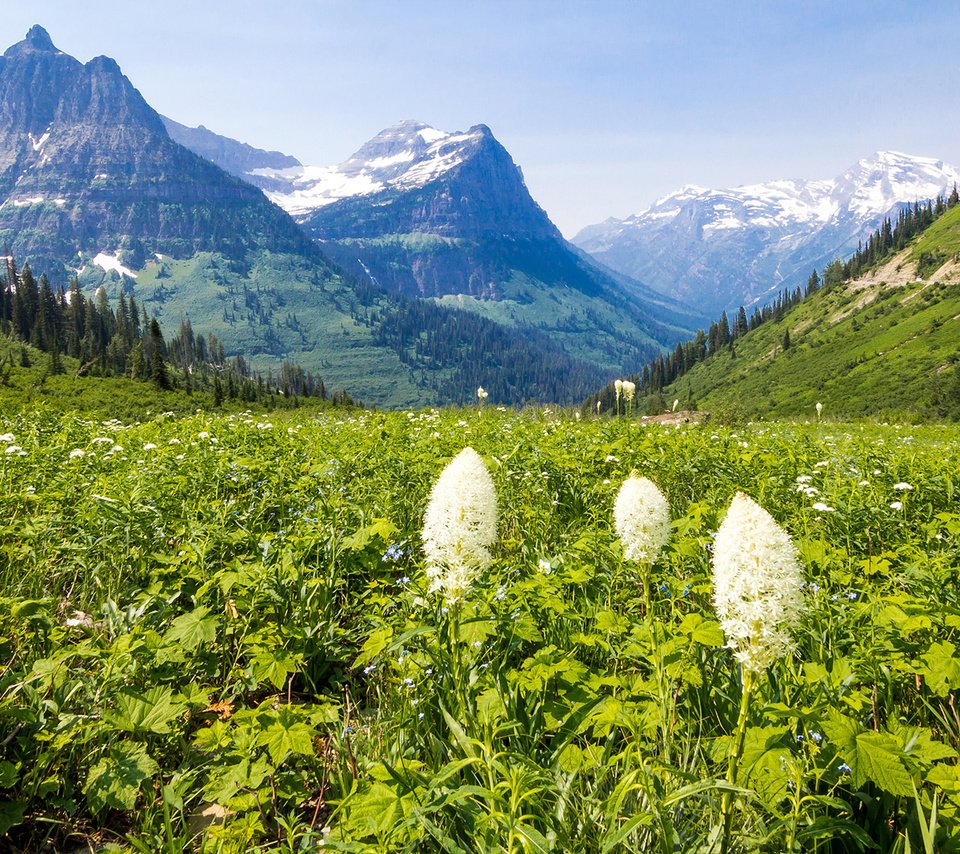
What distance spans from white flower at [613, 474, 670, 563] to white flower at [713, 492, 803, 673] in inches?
45.2

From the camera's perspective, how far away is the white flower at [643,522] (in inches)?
160

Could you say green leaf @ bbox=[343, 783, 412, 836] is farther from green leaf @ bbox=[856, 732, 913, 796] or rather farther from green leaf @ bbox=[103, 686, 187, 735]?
green leaf @ bbox=[856, 732, 913, 796]

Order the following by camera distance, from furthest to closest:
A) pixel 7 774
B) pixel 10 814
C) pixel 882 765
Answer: pixel 10 814 < pixel 7 774 < pixel 882 765

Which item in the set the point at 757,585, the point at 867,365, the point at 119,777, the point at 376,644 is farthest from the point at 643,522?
the point at 867,365

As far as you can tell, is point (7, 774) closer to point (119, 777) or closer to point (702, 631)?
point (119, 777)

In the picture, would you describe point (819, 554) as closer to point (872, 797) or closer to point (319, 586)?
point (872, 797)

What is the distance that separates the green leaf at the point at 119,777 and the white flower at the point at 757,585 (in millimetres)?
3403

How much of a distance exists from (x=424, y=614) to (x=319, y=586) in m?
1.32

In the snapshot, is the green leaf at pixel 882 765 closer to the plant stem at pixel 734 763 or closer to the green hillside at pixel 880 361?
the plant stem at pixel 734 763

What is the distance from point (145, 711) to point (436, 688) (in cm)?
185

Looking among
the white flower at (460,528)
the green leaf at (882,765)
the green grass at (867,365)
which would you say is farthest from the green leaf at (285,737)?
the green grass at (867,365)

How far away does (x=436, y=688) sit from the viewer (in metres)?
3.90

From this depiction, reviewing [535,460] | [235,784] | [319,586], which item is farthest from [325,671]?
[535,460]

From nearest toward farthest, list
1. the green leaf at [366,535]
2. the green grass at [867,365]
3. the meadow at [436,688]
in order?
1. the meadow at [436,688]
2. the green leaf at [366,535]
3. the green grass at [867,365]
